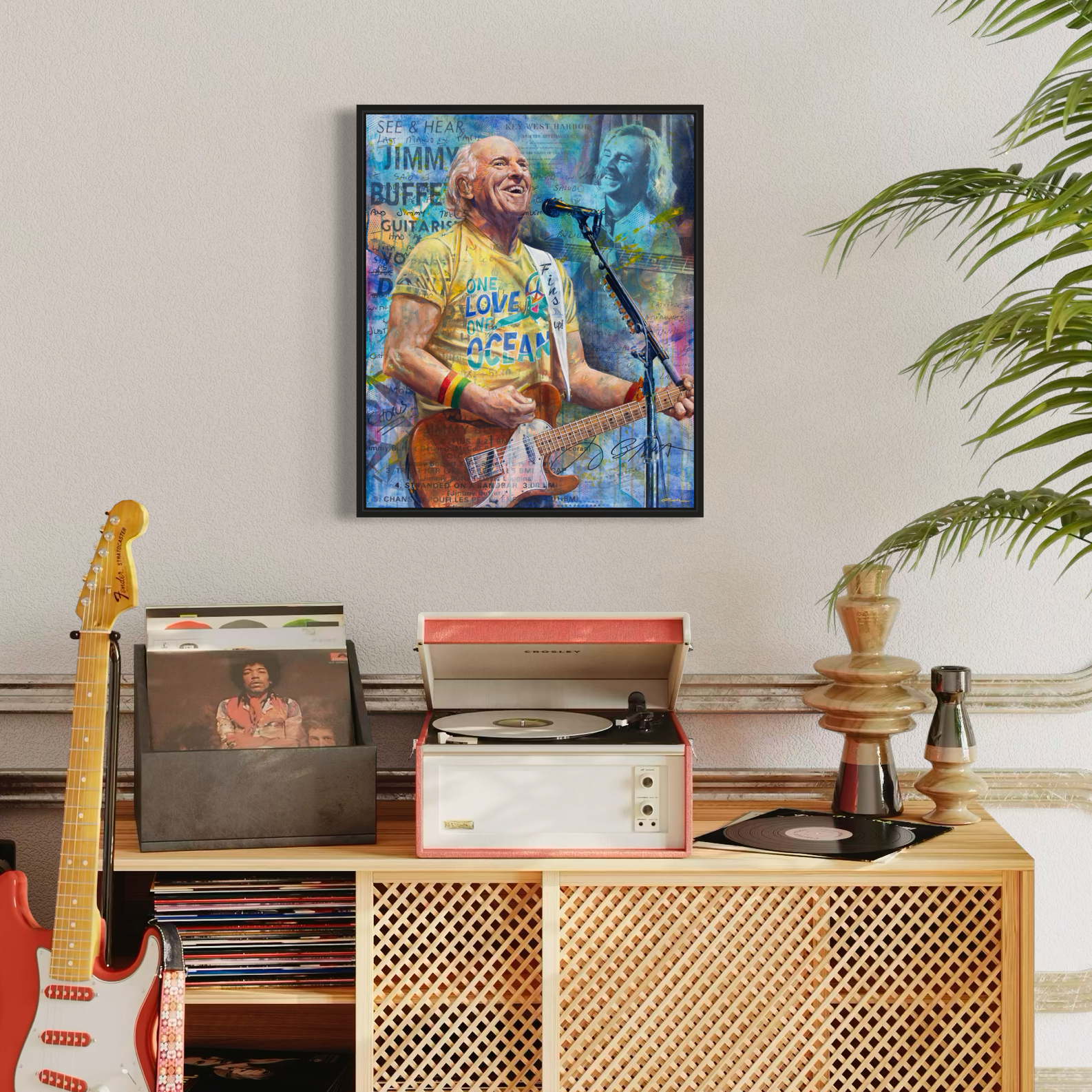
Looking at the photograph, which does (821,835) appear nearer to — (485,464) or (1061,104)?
(485,464)

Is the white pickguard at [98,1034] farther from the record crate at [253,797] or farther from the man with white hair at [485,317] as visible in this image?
the man with white hair at [485,317]

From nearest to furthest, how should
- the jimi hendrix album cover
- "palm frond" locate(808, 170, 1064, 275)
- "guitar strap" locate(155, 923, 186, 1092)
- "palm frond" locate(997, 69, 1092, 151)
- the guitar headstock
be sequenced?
1. "palm frond" locate(997, 69, 1092, 151)
2. "guitar strap" locate(155, 923, 186, 1092)
3. the guitar headstock
4. "palm frond" locate(808, 170, 1064, 275)
5. the jimi hendrix album cover

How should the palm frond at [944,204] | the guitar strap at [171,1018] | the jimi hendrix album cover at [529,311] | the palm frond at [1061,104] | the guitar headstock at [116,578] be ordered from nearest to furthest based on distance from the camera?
the palm frond at [1061,104] → the guitar strap at [171,1018] → the guitar headstock at [116,578] → the palm frond at [944,204] → the jimi hendrix album cover at [529,311]

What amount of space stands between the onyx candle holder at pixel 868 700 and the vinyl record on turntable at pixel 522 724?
0.40m

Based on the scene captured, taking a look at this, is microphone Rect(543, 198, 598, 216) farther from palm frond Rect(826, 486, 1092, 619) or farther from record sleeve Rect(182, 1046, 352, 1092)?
record sleeve Rect(182, 1046, 352, 1092)

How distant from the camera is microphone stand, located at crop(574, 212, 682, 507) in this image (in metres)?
1.90

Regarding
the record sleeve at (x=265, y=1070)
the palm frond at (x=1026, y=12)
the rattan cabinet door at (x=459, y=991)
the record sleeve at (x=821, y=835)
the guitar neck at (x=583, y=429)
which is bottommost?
the record sleeve at (x=265, y=1070)

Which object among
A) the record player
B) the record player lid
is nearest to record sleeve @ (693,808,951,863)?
the record player

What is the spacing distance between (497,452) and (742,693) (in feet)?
2.09

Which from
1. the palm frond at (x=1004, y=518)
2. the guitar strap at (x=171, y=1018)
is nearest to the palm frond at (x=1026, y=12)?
the palm frond at (x=1004, y=518)

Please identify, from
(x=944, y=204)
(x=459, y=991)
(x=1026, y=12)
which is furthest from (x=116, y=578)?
(x=944, y=204)

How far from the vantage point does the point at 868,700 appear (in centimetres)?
168

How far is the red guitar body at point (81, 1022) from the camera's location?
1414 mm

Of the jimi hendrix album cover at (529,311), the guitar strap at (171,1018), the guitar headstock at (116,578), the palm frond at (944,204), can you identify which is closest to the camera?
the guitar strap at (171,1018)
